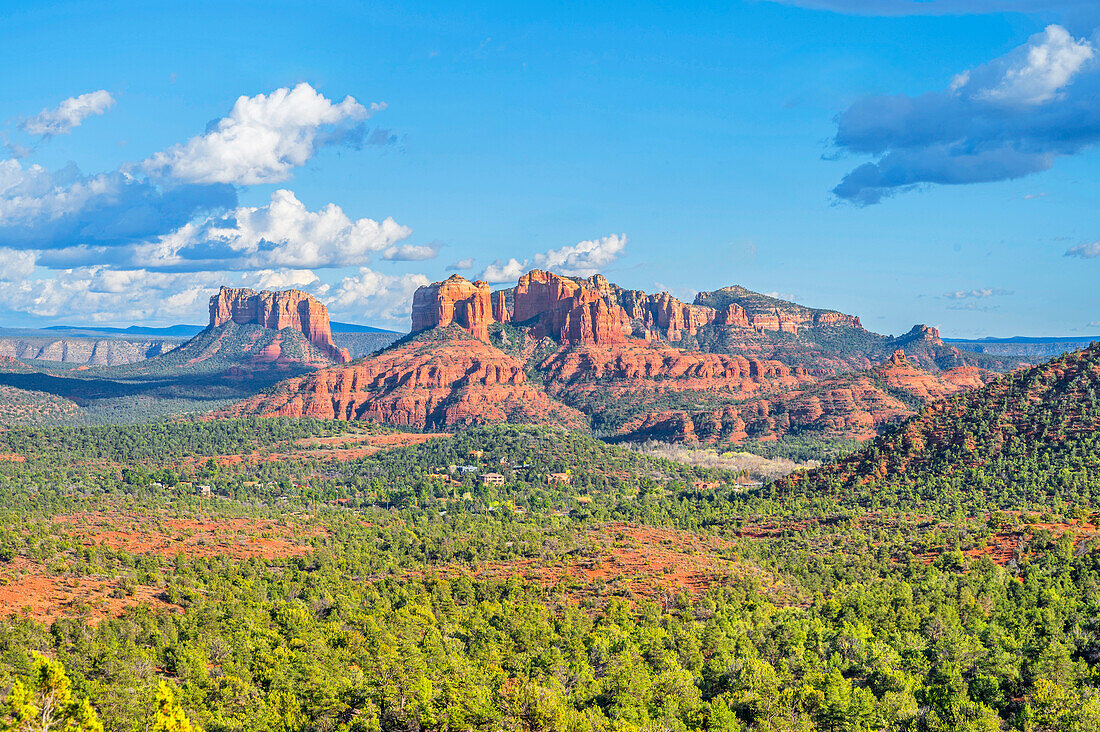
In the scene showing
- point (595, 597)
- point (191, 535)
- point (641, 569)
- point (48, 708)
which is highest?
point (48, 708)

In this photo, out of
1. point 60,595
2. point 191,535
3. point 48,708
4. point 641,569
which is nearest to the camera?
point 48,708

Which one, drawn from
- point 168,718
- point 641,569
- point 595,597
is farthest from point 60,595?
point 641,569

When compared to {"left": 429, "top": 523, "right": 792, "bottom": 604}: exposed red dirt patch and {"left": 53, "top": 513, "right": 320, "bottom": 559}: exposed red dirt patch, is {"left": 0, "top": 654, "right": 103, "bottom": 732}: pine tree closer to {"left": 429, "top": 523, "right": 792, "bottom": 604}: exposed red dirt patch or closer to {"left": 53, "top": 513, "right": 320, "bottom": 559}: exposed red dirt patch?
{"left": 429, "top": 523, "right": 792, "bottom": 604}: exposed red dirt patch

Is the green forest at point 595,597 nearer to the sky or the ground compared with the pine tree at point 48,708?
nearer to the ground

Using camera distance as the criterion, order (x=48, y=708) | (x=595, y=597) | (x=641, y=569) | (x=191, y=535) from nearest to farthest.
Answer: (x=48, y=708), (x=595, y=597), (x=641, y=569), (x=191, y=535)

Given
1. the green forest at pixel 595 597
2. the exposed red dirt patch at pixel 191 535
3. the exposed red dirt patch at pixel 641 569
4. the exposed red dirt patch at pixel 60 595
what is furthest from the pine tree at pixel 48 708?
the exposed red dirt patch at pixel 191 535

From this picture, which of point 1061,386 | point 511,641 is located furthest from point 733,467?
point 511,641

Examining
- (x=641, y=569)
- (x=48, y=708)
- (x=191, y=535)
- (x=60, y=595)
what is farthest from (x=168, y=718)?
(x=191, y=535)

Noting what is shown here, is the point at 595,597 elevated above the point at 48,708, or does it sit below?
below

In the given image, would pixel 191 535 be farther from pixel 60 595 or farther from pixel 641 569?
pixel 641 569

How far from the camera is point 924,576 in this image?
83.9 m

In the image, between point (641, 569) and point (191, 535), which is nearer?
point (641, 569)

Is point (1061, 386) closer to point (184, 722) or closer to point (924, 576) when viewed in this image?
point (924, 576)

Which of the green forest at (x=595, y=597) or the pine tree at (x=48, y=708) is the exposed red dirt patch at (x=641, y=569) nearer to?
the green forest at (x=595, y=597)
